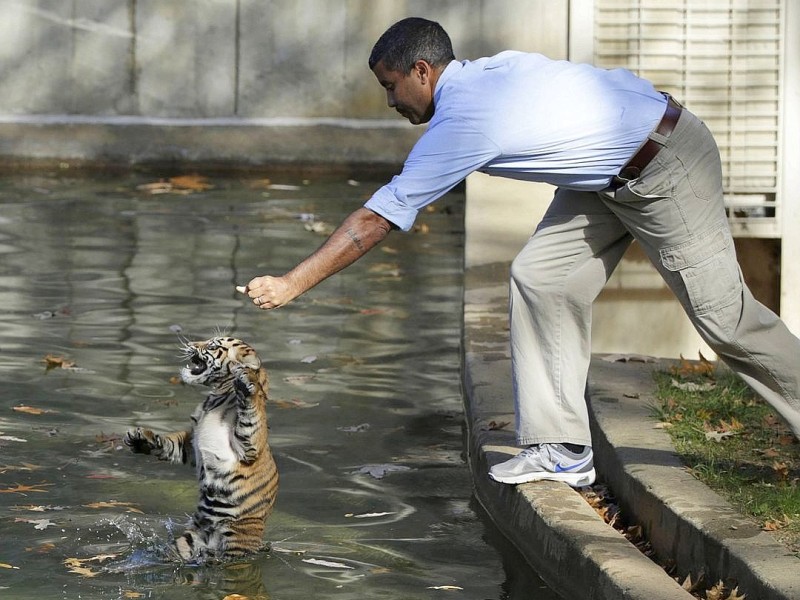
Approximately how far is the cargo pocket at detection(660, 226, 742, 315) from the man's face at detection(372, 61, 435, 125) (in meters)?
1.12

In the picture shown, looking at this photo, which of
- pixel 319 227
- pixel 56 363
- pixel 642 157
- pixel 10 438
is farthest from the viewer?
pixel 319 227

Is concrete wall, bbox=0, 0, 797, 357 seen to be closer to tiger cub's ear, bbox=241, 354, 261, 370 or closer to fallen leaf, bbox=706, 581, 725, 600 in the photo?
tiger cub's ear, bbox=241, 354, 261, 370

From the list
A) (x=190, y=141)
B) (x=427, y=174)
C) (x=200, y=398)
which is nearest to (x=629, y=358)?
(x=200, y=398)

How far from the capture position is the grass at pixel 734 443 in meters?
5.61

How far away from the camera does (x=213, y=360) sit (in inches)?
232

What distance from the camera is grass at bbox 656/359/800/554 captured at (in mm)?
5613

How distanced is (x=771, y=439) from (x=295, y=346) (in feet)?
12.3

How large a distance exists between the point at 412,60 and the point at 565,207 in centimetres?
101

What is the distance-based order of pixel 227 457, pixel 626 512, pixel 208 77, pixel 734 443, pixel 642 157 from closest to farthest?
pixel 642 157, pixel 227 457, pixel 626 512, pixel 734 443, pixel 208 77

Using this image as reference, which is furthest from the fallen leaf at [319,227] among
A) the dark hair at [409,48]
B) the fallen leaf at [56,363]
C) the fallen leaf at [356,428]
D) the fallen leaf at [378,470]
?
the dark hair at [409,48]

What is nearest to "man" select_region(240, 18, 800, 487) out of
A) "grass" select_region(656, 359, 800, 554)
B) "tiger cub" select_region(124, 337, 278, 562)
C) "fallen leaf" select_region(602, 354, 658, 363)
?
"grass" select_region(656, 359, 800, 554)

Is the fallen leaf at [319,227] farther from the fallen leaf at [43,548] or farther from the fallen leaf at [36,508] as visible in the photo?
the fallen leaf at [43,548]

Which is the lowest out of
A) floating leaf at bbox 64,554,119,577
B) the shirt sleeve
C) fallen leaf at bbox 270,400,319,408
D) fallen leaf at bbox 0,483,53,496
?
floating leaf at bbox 64,554,119,577

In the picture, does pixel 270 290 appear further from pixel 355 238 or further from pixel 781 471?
pixel 781 471
